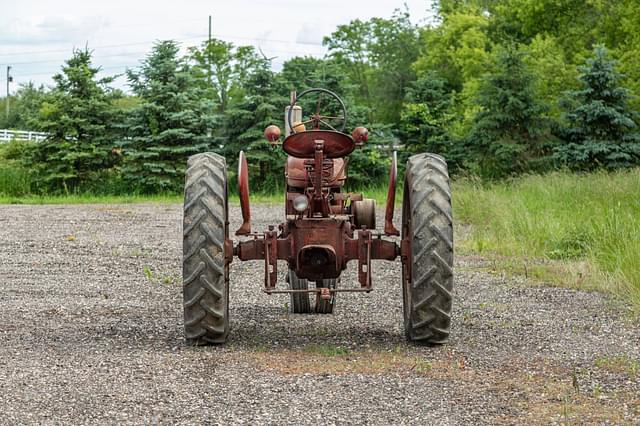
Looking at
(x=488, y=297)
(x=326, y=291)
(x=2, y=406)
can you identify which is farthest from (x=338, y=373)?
(x=488, y=297)

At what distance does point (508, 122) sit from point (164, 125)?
1060cm

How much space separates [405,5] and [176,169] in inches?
1362

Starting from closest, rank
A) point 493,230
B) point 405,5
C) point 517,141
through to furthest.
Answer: point 493,230
point 517,141
point 405,5

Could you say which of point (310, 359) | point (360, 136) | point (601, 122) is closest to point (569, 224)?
point (360, 136)

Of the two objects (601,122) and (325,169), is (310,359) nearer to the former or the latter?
(325,169)

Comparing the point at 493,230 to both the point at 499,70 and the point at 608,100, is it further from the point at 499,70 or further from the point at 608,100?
the point at 499,70


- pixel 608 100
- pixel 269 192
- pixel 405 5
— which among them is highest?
pixel 405 5

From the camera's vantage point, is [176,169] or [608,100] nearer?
[608,100]

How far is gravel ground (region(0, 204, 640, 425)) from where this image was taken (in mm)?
6391

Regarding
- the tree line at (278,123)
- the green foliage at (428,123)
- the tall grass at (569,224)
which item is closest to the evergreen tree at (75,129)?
the tree line at (278,123)

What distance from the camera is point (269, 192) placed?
110ft

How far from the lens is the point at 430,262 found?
26.7ft

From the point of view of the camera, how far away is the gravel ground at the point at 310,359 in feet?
21.0

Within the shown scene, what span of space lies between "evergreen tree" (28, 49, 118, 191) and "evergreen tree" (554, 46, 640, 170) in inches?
555
